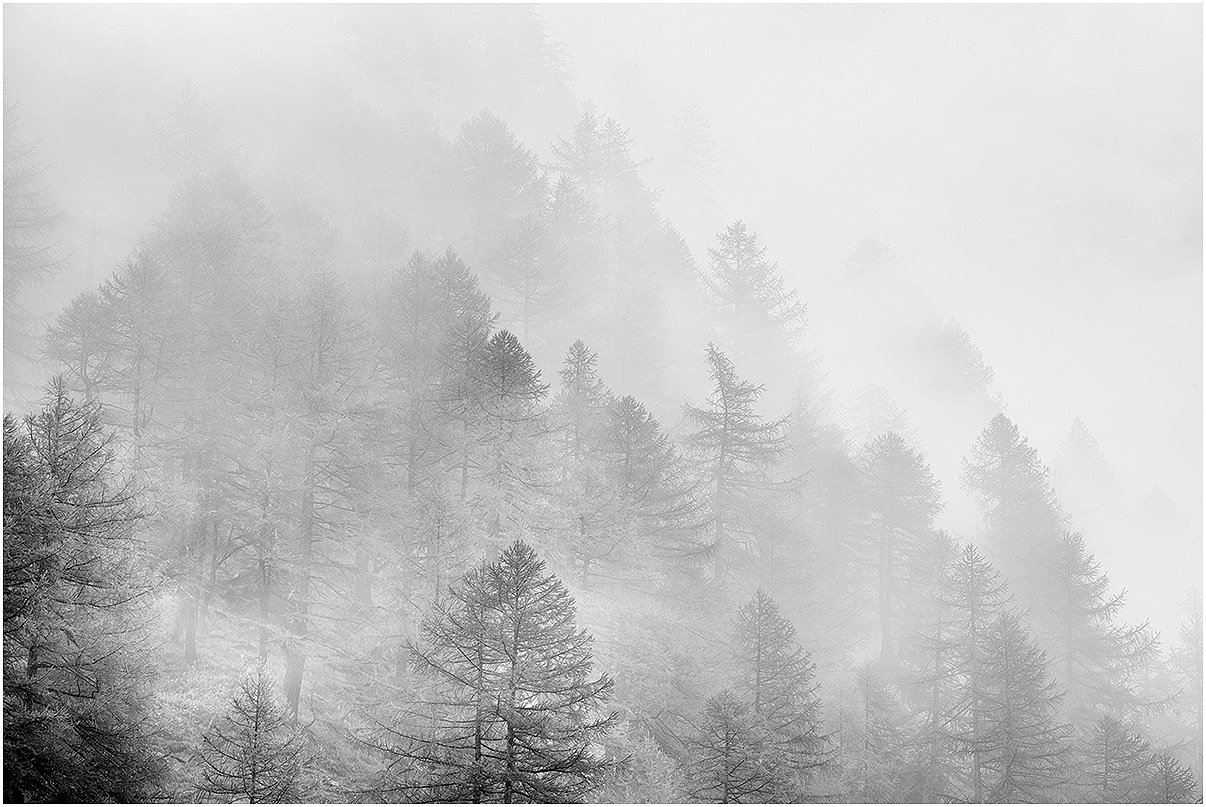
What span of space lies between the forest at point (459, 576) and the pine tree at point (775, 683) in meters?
0.14

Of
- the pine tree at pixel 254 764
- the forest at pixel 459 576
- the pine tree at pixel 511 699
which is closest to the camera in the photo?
the pine tree at pixel 511 699

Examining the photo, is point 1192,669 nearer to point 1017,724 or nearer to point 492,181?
point 1017,724

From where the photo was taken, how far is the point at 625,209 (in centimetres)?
4644

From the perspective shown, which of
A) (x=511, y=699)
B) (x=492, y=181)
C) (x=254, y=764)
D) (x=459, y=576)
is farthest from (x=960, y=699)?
(x=492, y=181)

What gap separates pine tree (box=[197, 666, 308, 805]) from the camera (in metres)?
14.1

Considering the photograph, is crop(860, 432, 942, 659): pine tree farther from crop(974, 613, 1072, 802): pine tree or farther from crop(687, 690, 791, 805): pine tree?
crop(687, 690, 791, 805): pine tree

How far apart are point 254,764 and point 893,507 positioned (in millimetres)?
24487

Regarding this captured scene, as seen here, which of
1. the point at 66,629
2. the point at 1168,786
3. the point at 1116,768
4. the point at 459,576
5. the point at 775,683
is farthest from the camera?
the point at 1116,768

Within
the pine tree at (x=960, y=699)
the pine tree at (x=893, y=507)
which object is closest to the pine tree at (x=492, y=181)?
the pine tree at (x=893, y=507)

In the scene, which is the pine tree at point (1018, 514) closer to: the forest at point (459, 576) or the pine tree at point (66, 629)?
the forest at point (459, 576)

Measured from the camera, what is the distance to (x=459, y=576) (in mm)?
18938

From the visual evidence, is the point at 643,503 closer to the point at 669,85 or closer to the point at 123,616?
the point at 123,616

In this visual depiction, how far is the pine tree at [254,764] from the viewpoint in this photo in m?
14.1

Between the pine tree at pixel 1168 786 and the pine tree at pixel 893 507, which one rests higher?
the pine tree at pixel 893 507
